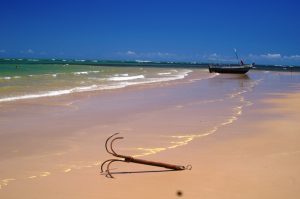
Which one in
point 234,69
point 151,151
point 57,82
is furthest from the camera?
point 234,69

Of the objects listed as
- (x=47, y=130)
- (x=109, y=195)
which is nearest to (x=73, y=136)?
(x=47, y=130)

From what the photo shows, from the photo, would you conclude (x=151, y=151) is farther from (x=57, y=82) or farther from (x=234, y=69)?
(x=234, y=69)

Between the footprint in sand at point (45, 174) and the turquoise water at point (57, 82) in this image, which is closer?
the footprint in sand at point (45, 174)

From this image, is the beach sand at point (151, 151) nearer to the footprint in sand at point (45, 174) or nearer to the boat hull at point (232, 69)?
the footprint in sand at point (45, 174)

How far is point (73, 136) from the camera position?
7473mm

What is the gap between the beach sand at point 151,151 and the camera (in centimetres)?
460

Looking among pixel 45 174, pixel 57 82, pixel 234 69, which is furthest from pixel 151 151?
pixel 234 69

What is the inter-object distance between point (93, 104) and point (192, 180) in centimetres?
813

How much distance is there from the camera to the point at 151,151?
6.38 meters

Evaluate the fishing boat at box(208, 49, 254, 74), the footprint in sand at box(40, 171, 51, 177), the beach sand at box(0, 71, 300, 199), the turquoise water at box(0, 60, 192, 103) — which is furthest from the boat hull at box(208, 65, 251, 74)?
the footprint in sand at box(40, 171, 51, 177)

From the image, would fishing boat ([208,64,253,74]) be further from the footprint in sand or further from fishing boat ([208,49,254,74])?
the footprint in sand

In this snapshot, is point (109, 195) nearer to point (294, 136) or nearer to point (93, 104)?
point (294, 136)

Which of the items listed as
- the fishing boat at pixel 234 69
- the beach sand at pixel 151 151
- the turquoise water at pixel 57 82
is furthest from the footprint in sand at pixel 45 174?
the fishing boat at pixel 234 69

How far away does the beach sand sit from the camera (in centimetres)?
Result: 460
